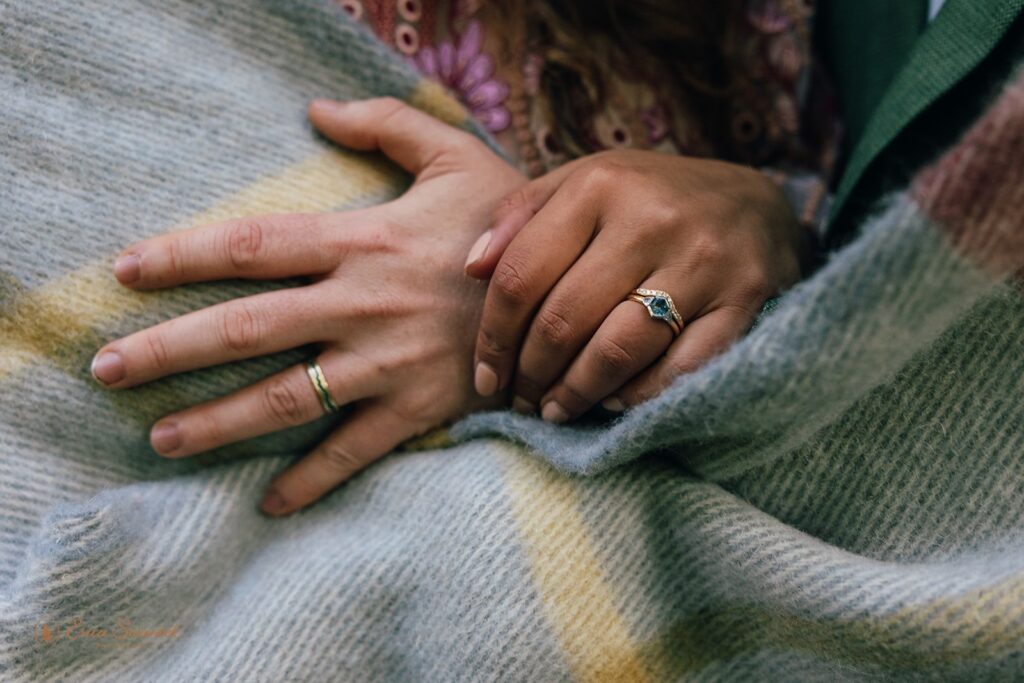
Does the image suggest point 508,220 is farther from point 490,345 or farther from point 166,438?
point 166,438

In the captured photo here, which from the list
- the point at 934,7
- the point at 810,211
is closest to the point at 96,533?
the point at 810,211

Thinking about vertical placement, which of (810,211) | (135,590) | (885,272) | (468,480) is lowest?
(135,590)

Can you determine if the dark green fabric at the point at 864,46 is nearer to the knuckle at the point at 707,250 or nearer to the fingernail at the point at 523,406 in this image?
the knuckle at the point at 707,250

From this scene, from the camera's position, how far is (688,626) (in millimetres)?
531

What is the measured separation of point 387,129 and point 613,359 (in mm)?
304

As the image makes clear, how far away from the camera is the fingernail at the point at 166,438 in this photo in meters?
0.58

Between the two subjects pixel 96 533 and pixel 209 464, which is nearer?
pixel 96 533

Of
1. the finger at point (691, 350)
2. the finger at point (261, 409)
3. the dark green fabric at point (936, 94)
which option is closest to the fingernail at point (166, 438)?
the finger at point (261, 409)

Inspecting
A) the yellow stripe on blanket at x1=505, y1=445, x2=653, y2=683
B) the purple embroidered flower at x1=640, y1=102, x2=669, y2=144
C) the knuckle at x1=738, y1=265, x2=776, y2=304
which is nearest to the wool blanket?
the yellow stripe on blanket at x1=505, y1=445, x2=653, y2=683

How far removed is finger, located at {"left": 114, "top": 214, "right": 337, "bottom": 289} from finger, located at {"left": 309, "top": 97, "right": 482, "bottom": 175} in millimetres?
100

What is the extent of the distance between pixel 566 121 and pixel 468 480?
40 cm

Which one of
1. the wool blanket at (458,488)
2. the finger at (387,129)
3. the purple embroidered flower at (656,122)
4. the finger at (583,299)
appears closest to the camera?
the wool blanket at (458,488)

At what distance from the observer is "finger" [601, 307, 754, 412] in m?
0.52

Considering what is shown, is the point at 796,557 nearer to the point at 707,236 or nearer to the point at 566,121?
the point at 707,236
